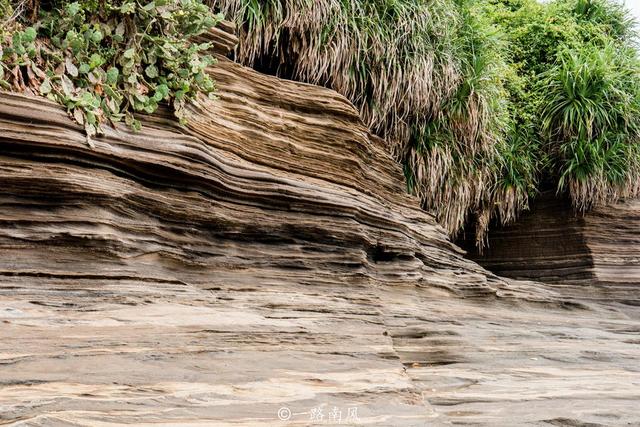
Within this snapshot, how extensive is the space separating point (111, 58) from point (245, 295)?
1569 millimetres

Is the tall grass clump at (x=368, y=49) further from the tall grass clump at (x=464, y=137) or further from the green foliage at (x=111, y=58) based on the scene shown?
the green foliage at (x=111, y=58)

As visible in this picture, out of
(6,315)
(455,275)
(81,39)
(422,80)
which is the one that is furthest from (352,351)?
(422,80)

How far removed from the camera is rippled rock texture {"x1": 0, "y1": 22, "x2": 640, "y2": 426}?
257 centimetres

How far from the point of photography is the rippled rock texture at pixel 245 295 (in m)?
2.57

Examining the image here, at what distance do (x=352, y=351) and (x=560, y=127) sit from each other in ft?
18.6

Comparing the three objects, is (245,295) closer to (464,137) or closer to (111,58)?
(111,58)

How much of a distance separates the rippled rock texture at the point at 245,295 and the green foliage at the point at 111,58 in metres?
0.14

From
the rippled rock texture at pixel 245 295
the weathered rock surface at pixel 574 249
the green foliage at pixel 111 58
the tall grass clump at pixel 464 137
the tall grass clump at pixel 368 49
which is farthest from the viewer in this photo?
the weathered rock surface at pixel 574 249

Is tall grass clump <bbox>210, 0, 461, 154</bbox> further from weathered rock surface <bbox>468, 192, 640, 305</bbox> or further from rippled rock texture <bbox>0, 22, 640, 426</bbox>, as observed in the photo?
weathered rock surface <bbox>468, 192, 640, 305</bbox>

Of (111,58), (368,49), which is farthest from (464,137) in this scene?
(111,58)

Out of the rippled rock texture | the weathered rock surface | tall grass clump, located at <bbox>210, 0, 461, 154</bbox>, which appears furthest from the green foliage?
the weathered rock surface

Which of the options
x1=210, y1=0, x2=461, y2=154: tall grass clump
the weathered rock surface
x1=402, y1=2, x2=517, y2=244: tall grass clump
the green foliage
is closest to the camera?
the green foliage

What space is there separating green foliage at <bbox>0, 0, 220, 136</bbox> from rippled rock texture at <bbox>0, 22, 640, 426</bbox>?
14 centimetres

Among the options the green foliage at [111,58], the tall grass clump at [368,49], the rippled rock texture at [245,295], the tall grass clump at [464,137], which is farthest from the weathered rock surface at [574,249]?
the green foliage at [111,58]
